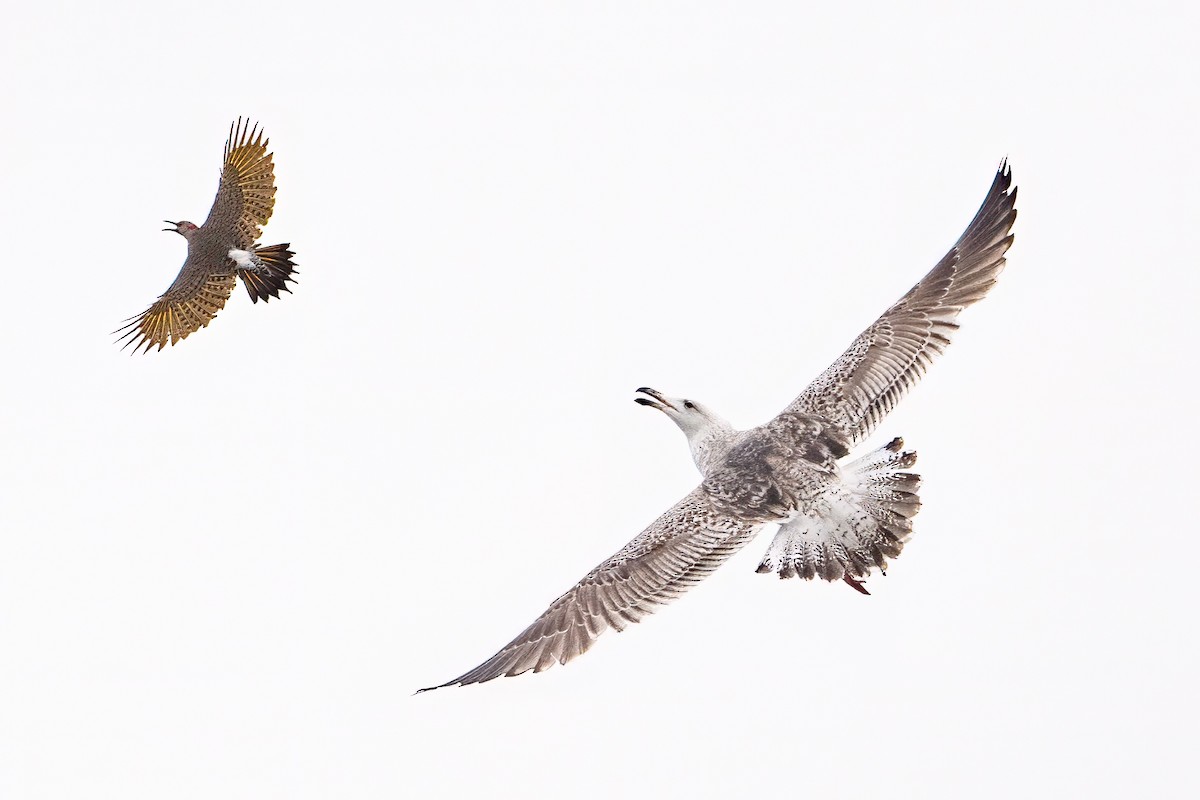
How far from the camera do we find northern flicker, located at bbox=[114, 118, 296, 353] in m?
12.8

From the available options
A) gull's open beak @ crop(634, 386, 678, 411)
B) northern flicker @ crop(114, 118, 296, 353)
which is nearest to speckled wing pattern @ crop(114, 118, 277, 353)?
northern flicker @ crop(114, 118, 296, 353)

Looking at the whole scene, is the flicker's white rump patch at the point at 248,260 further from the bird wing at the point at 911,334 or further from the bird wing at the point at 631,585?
the bird wing at the point at 911,334

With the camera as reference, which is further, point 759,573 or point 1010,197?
point 1010,197

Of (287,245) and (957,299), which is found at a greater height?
(287,245)

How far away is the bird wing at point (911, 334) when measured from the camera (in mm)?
11422

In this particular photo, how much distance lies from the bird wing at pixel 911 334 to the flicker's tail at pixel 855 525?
0.73 m

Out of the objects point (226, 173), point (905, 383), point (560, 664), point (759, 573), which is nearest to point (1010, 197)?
point (905, 383)

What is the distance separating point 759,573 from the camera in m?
10.4

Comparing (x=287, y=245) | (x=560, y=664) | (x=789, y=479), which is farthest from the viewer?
(x=287, y=245)

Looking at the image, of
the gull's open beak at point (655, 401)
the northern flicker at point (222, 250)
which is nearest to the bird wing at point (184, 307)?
the northern flicker at point (222, 250)

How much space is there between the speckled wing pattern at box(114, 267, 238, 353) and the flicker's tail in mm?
5419

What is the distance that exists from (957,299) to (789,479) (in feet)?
7.28

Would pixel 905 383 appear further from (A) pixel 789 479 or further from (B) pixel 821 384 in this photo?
(A) pixel 789 479

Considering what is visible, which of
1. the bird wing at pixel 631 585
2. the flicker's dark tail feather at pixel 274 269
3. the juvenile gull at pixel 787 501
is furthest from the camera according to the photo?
the flicker's dark tail feather at pixel 274 269
